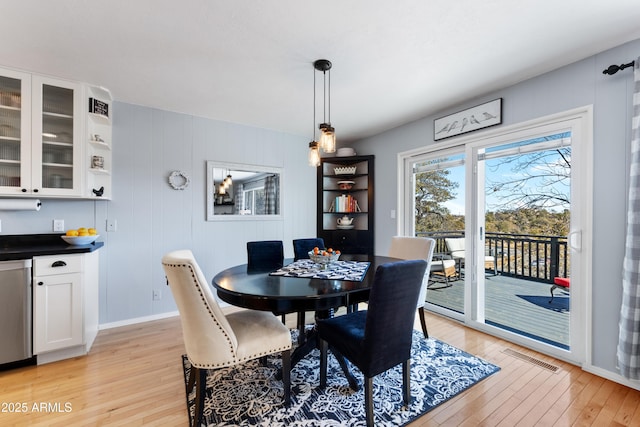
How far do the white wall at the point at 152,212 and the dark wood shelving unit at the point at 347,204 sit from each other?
984 mm

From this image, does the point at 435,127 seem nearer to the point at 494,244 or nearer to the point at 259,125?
the point at 494,244

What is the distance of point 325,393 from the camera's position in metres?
1.86

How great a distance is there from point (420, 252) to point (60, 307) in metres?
3.15

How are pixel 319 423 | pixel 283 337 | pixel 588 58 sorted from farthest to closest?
pixel 588 58
pixel 283 337
pixel 319 423

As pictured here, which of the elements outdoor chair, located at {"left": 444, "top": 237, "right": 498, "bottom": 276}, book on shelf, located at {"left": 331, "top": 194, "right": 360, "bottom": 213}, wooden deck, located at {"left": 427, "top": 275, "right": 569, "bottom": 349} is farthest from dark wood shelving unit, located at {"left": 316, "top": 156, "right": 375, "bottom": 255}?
wooden deck, located at {"left": 427, "top": 275, "right": 569, "bottom": 349}

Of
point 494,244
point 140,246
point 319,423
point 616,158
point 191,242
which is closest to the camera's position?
point 319,423

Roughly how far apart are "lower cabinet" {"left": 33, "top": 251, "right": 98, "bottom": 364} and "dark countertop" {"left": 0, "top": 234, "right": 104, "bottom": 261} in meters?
0.05

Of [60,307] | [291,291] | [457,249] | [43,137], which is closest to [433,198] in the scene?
[457,249]

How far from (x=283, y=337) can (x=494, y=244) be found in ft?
7.97

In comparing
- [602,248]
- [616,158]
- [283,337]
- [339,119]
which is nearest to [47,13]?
[283,337]

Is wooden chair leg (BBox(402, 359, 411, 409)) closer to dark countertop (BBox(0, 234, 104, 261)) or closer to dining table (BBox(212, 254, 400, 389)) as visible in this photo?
dining table (BBox(212, 254, 400, 389))

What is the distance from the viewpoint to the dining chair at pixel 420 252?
2.57 metres

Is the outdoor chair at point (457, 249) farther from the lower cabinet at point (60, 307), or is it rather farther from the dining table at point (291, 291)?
the lower cabinet at point (60, 307)

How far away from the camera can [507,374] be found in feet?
6.86
